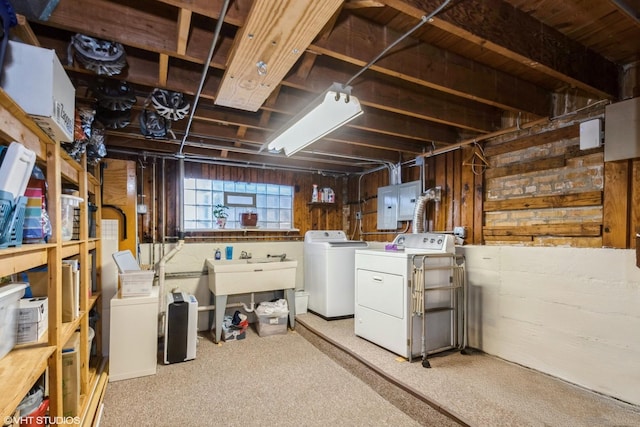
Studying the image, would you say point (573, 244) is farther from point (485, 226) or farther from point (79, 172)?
point (79, 172)

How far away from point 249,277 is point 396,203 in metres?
2.12

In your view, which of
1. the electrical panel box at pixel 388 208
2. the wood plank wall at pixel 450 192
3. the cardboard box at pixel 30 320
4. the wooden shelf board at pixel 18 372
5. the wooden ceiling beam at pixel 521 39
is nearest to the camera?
the wooden shelf board at pixel 18 372

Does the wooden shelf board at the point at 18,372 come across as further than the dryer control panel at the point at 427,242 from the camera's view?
No

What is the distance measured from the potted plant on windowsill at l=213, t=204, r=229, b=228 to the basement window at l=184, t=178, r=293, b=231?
76mm

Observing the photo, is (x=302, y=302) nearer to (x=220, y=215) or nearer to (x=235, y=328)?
(x=235, y=328)

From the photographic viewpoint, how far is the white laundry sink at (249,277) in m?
3.56

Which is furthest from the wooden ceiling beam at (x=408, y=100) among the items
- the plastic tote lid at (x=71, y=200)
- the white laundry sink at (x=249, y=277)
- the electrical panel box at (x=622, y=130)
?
the white laundry sink at (x=249, y=277)

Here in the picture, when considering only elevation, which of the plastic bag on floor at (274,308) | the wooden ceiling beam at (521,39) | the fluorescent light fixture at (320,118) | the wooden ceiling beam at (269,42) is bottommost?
the plastic bag on floor at (274,308)

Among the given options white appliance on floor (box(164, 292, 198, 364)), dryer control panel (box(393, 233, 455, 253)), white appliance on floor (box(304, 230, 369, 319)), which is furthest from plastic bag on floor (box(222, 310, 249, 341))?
dryer control panel (box(393, 233, 455, 253))

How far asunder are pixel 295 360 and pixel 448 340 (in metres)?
1.49

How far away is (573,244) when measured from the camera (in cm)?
260

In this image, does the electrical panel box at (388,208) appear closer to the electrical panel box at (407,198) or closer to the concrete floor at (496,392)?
the electrical panel box at (407,198)

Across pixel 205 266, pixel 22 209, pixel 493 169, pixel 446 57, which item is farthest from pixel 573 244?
pixel 205 266

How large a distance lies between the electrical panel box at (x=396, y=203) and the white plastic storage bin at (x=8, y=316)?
3574mm
